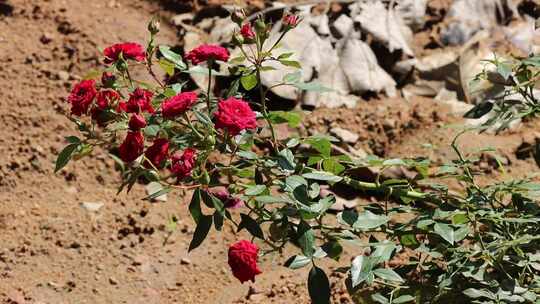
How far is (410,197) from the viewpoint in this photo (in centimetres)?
259

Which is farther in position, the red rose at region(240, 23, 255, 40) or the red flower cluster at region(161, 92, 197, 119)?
the red rose at region(240, 23, 255, 40)

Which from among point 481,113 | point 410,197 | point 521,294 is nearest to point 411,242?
point 410,197

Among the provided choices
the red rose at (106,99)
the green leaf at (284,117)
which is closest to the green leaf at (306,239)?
→ the green leaf at (284,117)

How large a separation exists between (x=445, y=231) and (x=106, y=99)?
0.98 m

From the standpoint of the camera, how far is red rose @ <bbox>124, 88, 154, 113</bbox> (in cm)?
230

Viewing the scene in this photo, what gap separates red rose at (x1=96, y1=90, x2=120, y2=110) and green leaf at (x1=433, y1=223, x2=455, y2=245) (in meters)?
0.94

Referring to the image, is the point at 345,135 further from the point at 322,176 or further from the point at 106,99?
the point at 106,99

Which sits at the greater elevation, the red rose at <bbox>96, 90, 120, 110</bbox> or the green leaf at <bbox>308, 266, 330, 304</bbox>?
the red rose at <bbox>96, 90, 120, 110</bbox>

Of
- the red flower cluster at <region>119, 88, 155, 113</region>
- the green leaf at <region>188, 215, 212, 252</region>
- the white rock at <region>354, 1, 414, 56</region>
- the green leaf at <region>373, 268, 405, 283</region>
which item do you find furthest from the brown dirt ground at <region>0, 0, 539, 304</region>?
the red flower cluster at <region>119, 88, 155, 113</region>

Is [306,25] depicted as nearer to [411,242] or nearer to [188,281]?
[188,281]

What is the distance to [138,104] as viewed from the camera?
230 cm

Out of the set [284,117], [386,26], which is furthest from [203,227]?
[386,26]

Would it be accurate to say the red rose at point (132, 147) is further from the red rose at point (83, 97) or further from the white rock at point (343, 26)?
the white rock at point (343, 26)

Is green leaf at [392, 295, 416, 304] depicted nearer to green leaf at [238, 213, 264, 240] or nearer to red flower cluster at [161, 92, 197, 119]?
green leaf at [238, 213, 264, 240]
